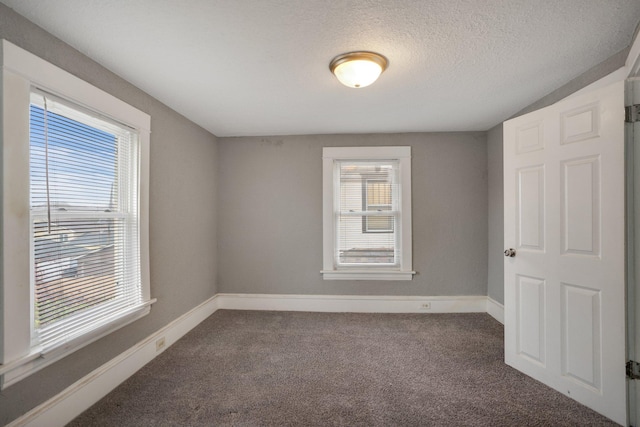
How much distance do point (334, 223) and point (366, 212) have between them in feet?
1.50

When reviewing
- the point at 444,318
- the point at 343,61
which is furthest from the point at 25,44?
the point at 444,318

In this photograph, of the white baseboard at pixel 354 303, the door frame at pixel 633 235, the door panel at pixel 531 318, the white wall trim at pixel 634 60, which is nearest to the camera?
the white wall trim at pixel 634 60

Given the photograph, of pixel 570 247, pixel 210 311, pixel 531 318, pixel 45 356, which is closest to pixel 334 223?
pixel 210 311

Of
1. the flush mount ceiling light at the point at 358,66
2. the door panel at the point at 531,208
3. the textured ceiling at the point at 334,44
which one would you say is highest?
the textured ceiling at the point at 334,44

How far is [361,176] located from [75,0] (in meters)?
3.10

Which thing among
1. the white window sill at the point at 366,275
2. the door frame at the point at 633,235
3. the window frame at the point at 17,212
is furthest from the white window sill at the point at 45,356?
the door frame at the point at 633,235

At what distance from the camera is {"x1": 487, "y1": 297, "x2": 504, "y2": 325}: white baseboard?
3.38 meters

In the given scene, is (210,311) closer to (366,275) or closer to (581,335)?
(366,275)

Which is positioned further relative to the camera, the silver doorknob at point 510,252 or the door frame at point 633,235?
the silver doorknob at point 510,252

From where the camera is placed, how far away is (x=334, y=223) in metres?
3.88

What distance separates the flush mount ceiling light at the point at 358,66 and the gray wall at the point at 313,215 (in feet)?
5.97

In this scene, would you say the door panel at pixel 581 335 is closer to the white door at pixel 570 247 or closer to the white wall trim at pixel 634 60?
the white door at pixel 570 247

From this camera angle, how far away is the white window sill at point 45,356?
146 cm

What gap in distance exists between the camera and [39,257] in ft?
5.41
